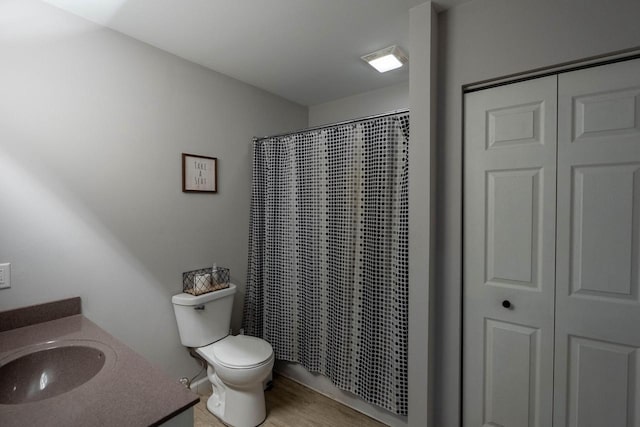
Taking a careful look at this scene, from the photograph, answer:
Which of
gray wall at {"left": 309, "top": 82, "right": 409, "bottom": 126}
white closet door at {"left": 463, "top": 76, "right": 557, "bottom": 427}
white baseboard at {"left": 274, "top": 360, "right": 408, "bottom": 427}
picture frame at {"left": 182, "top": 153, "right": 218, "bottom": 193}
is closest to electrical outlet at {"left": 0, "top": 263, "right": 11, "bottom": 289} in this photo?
picture frame at {"left": 182, "top": 153, "right": 218, "bottom": 193}

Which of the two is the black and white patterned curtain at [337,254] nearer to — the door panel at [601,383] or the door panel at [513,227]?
the door panel at [513,227]

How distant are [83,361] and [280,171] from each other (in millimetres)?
1637

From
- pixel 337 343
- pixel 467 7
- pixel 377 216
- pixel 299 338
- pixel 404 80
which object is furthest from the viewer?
pixel 404 80

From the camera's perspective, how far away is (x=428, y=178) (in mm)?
1549

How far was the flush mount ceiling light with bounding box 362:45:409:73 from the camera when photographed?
1967mm

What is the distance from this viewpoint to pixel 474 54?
152 centimetres

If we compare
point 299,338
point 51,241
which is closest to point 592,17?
point 299,338

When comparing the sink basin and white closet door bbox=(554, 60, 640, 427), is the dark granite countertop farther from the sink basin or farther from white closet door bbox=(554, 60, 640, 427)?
white closet door bbox=(554, 60, 640, 427)

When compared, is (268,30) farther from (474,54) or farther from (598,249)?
(598,249)

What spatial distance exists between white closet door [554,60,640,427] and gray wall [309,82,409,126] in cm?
132

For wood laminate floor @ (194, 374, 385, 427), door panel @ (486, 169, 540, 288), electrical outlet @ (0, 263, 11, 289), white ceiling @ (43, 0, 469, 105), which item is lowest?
wood laminate floor @ (194, 374, 385, 427)

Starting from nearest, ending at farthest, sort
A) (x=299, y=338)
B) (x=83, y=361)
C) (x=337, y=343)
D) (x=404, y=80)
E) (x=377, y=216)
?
(x=83, y=361) < (x=377, y=216) < (x=337, y=343) < (x=299, y=338) < (x=404, y=80)

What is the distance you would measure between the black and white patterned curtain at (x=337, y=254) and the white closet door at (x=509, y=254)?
14.2 inches

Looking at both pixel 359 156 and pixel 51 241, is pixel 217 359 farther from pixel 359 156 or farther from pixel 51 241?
pixel 359 156
